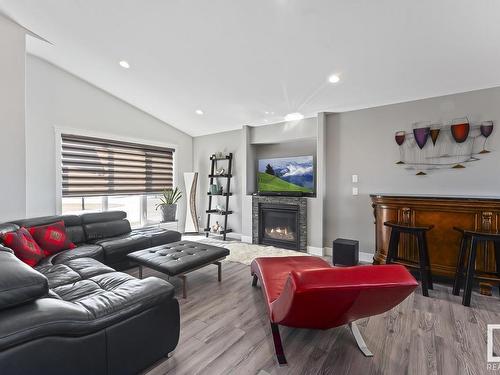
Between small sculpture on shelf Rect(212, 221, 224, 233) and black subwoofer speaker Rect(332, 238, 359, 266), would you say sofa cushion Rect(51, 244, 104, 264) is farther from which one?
black subwoofer speaker Rect(332, 238, 359, 266)

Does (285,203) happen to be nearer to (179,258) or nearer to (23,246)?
(179,258)

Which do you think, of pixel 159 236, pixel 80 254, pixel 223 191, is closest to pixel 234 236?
pixel 223 191

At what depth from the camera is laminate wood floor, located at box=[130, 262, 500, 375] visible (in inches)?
64.6

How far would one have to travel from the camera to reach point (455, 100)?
10.4ft

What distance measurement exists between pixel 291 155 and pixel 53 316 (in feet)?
14.1

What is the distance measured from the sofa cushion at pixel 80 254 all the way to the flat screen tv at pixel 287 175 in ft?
9.68

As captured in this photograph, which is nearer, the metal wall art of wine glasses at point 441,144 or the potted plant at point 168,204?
the metal wall art of wine glasses at point 441,144

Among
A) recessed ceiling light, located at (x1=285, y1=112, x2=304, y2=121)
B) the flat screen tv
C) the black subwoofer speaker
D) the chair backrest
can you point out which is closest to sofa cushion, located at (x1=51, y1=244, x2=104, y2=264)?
the chair backrest

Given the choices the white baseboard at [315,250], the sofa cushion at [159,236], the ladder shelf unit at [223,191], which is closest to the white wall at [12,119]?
the sofa cushion at [159,236]

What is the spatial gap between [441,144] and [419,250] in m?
1.53

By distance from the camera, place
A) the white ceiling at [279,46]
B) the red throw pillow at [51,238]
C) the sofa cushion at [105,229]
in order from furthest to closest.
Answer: the sofa cushion at [105,229]
the red throw pillow at [51,238]
the white ceiling at [279,46]

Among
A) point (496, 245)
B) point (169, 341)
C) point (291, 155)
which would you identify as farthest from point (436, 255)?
point (169, 341)

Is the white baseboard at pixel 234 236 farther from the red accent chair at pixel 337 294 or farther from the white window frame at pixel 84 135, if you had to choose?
the red accent chair at pixel 337 294

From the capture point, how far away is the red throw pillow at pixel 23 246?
2.40 metres
